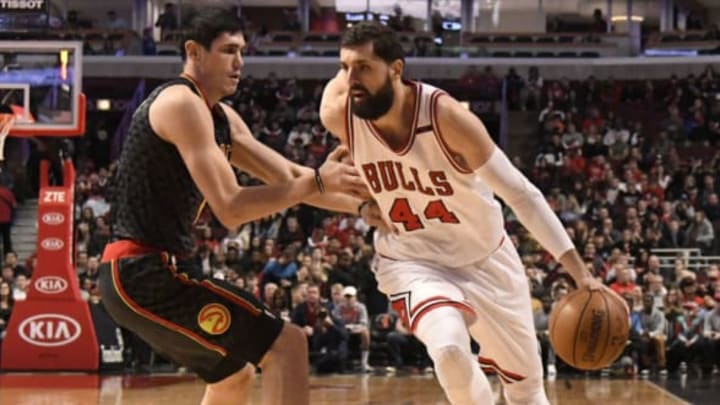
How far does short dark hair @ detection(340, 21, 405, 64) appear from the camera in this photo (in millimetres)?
4629

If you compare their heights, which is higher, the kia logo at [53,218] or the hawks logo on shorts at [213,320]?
the hawks logo on shorts at [213,320]

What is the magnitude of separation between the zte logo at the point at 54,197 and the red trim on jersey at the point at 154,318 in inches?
319

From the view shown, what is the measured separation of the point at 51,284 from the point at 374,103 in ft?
24.9

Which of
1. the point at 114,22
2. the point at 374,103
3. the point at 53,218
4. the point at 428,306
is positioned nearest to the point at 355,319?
the point at 53,218

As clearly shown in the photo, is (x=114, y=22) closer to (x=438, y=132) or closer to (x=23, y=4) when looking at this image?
(x=23, y=4)

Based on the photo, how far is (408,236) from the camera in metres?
4.89

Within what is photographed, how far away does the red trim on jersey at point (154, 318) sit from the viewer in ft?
12.8

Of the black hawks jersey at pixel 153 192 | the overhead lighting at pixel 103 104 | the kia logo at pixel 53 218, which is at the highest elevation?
the black hawks jersey at pixel 153 192

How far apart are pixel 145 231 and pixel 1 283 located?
360 inches

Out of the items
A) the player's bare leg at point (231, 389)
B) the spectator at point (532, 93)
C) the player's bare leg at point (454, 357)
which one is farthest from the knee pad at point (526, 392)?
the spectator at point (532, 93)

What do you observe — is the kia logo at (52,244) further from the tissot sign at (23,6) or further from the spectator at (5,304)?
the tissot sign at (23,6)

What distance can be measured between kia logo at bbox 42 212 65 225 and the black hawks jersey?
8001 millimetres

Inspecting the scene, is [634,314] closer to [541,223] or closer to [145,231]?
[541,223]

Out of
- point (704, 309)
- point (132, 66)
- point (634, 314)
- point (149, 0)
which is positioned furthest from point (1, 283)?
point (149, 0)
